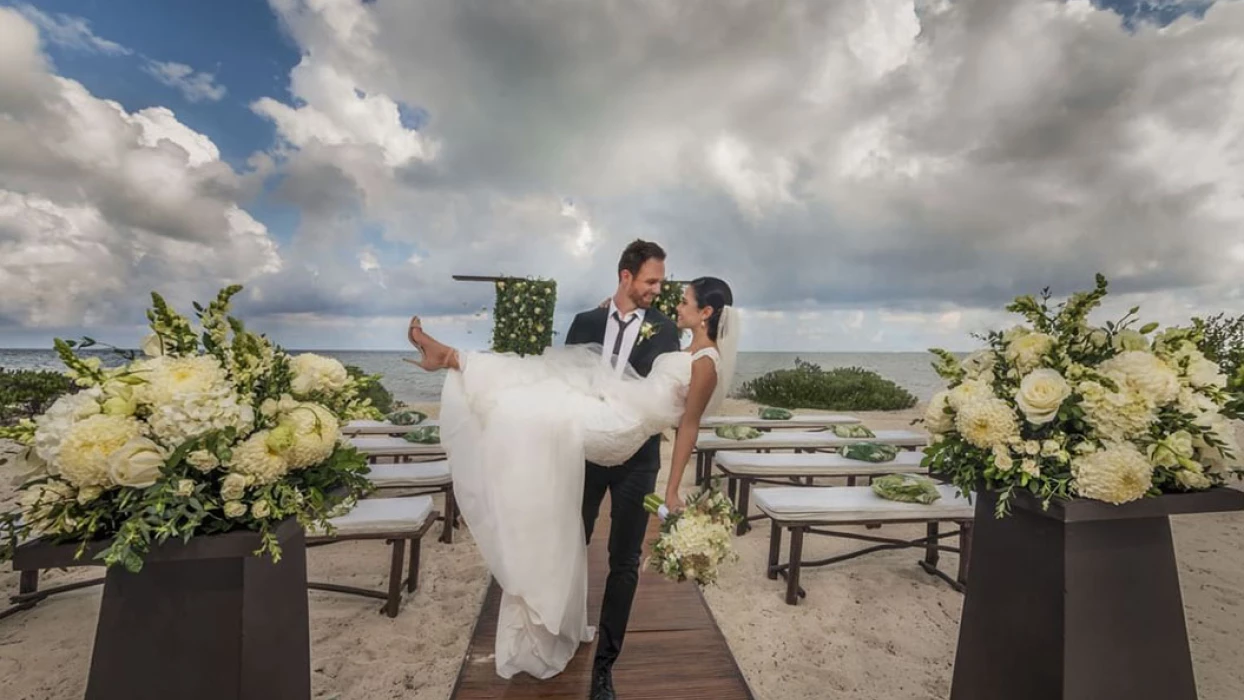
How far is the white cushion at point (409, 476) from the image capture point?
4473 millimetres

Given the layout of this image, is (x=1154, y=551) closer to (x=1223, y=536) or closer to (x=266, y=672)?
(x=266, y=672)

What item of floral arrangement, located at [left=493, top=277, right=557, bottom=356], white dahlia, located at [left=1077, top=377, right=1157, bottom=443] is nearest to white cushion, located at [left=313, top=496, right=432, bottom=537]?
white dahlia, located at [left=1077, top=377, right=1157, bottom=443]

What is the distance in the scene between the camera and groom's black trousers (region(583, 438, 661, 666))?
8.20 ft

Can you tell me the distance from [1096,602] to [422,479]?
4233 millimetres

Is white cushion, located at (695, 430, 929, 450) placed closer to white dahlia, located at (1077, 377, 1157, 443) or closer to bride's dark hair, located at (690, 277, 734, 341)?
bride's dark hair, located at (690, 277, 734, 341)

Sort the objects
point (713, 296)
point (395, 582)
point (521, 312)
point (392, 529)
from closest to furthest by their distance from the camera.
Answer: point (713, 296) < point (392, 529) < point (395, 582) < point (521, 312)

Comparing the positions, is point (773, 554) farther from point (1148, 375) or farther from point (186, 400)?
point (186, 400)

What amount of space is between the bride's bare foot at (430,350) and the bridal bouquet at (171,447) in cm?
48

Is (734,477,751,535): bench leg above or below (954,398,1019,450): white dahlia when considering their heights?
below

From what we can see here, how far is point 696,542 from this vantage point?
200 centimetres

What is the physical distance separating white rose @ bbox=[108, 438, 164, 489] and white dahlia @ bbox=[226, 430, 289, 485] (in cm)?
14

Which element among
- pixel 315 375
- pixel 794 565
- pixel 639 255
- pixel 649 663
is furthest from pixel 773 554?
pixel 315 375

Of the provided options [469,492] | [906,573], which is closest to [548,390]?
[469,492]

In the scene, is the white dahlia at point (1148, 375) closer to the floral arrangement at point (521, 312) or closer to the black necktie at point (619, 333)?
the black necktie at point (619, 333)
